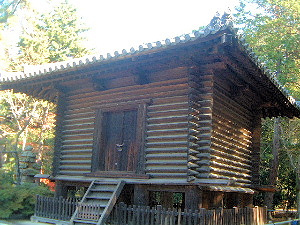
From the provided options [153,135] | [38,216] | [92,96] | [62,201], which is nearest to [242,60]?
[153,135]

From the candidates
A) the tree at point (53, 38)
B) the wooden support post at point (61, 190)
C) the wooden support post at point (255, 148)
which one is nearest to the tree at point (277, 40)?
the wooden support post at point (255, 148)

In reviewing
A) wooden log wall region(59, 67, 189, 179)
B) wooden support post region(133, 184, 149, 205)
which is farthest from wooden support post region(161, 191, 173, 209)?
wooden support post region(133, 184, 149, 205)

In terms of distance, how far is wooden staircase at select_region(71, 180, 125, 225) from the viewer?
8.38 metres

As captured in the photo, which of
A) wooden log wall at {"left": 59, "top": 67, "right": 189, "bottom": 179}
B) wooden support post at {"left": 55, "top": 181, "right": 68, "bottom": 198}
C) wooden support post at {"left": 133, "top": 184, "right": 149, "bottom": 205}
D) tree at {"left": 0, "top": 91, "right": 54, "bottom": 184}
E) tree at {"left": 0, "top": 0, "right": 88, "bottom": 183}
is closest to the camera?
wooden log wall at {"left": 59, "top": 67, "right": 189, "bottom": 179}

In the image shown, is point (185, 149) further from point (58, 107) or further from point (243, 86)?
point (58, 107)

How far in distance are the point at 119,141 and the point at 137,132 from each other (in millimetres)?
1031

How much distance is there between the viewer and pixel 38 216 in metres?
10.2

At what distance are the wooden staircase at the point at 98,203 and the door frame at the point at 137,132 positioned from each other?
0.61 metres

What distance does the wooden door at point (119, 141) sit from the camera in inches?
397

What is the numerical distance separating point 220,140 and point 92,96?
165 inches

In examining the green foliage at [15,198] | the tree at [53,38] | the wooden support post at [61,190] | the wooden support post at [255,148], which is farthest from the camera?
the tree at [53,38]

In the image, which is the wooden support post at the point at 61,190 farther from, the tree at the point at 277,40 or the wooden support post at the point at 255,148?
the tree at the point at 277,40

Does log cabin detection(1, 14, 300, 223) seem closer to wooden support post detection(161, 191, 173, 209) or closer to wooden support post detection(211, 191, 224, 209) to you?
wooden support post detection(211, 191, 224, 209)

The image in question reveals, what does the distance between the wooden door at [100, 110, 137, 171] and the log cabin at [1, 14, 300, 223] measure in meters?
0.03
